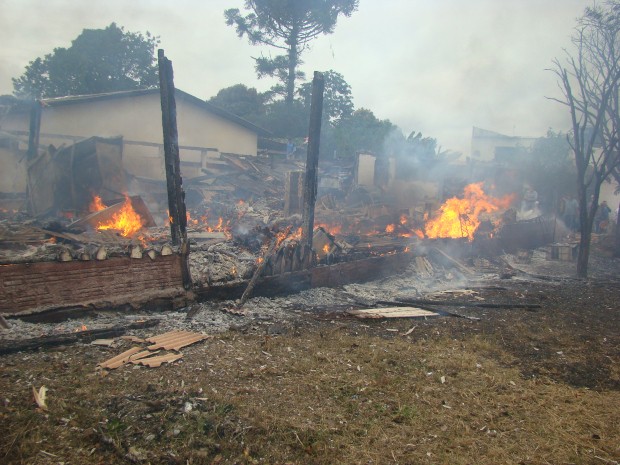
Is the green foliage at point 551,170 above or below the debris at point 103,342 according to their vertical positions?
above

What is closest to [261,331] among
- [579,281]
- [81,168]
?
[579,281]

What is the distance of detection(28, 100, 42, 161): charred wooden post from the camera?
17.2 metres

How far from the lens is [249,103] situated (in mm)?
35781

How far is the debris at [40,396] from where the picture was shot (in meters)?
3.53

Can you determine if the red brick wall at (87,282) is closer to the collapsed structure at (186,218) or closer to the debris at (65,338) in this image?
the collapsed structure at (186,218)

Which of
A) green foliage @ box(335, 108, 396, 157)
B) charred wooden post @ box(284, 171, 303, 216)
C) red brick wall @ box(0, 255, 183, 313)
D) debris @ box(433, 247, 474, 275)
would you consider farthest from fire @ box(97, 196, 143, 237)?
green foliage @ box(335, 108, 396, 157)

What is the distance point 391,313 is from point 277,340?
2.60 meters

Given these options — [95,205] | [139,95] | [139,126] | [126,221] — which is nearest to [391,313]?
[126,221]

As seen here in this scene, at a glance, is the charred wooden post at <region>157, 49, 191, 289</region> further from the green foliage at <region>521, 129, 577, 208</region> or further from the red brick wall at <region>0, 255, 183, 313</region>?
the green foliage at <region>521, 129, 577, 208</region>

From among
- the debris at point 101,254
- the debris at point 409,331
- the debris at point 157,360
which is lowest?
the debris at point 409,331

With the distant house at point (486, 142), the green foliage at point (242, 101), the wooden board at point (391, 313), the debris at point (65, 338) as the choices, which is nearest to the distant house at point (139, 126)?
the green foliage at point (242, 101)

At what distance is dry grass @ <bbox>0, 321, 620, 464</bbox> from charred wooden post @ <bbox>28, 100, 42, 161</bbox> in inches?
628

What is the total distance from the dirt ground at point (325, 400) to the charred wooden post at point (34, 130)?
15.7 metres

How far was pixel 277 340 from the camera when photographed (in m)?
5.84
